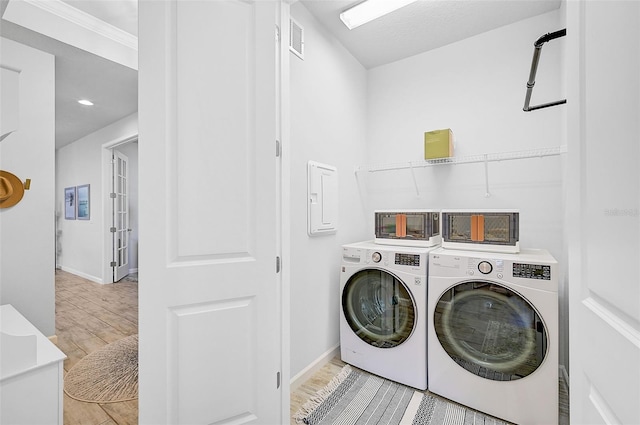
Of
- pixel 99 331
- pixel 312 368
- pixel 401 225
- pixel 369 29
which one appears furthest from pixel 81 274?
pixel 369 29

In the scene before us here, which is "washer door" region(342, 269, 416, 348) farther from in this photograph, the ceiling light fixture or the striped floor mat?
the ceiling light fixture

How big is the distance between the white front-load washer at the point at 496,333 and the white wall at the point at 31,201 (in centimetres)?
328

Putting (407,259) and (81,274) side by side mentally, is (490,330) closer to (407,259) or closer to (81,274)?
(407,259)

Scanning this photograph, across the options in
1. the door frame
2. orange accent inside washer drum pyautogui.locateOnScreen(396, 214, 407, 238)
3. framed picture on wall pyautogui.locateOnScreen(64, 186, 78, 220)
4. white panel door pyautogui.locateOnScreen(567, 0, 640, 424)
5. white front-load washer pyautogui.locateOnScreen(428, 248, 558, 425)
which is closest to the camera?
white panel door pyautogui.locateOnScreen(567, 0, 640, 424)

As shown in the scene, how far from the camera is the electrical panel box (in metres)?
2.15

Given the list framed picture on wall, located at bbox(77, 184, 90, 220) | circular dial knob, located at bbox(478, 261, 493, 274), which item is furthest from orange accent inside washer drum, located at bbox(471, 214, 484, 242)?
framed picture on wall, located at bbox(77, 184, 90, 220)

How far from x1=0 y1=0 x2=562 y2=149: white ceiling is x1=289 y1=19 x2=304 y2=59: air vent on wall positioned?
0.74ft

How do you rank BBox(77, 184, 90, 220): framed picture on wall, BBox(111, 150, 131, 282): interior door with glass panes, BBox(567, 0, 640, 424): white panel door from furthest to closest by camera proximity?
BBox(77, 184, 90, 220): framed picture on wall → BBox(111, 150, 131, 282): interior door with glass panes → BBox(567, 0, 640, 424): white panel door

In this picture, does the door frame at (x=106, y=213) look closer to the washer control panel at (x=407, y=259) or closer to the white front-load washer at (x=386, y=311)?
the white front-load washer at (x=386, y=311)

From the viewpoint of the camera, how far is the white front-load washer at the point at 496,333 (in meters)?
1.60

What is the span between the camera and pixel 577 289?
756mm

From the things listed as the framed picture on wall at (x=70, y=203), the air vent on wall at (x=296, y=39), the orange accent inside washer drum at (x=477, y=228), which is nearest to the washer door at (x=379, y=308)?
the orange accent inside washer drum at (x=477, y=228)

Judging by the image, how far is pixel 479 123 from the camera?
248cm

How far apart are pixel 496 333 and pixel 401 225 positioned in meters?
0.92
